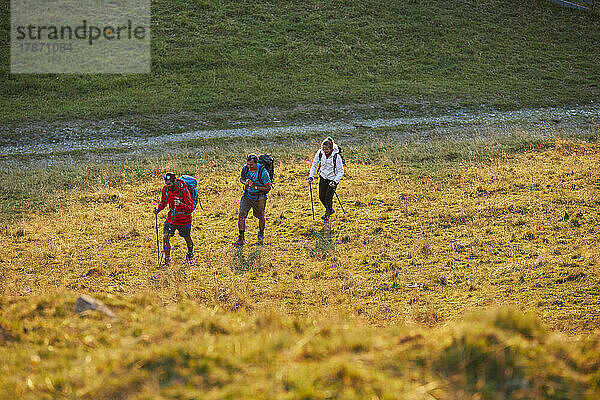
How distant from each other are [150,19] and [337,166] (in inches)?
1520

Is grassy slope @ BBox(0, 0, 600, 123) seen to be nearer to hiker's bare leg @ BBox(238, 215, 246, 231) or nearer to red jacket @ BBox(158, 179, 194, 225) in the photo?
hiker's bare leg @ BBox(238, 215, 246, 231)

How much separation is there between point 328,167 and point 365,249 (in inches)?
108

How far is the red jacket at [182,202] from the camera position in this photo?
12.1 m

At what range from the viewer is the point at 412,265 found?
1220cm

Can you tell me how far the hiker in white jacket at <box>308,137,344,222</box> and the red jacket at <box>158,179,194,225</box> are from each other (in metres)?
3.74

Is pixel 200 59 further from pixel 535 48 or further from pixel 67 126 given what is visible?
pixel 535 48

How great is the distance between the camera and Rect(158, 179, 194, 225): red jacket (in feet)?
39.6

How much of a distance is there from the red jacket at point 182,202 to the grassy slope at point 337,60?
22894mm

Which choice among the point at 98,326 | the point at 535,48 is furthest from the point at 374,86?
the point at 98,326

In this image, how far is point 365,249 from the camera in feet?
43.8

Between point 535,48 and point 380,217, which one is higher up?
point 535,48

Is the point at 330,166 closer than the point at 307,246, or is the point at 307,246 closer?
the point at 307,246

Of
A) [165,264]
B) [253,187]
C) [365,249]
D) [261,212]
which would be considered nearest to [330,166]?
[261,212]

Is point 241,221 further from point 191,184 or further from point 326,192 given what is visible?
point 326,192
